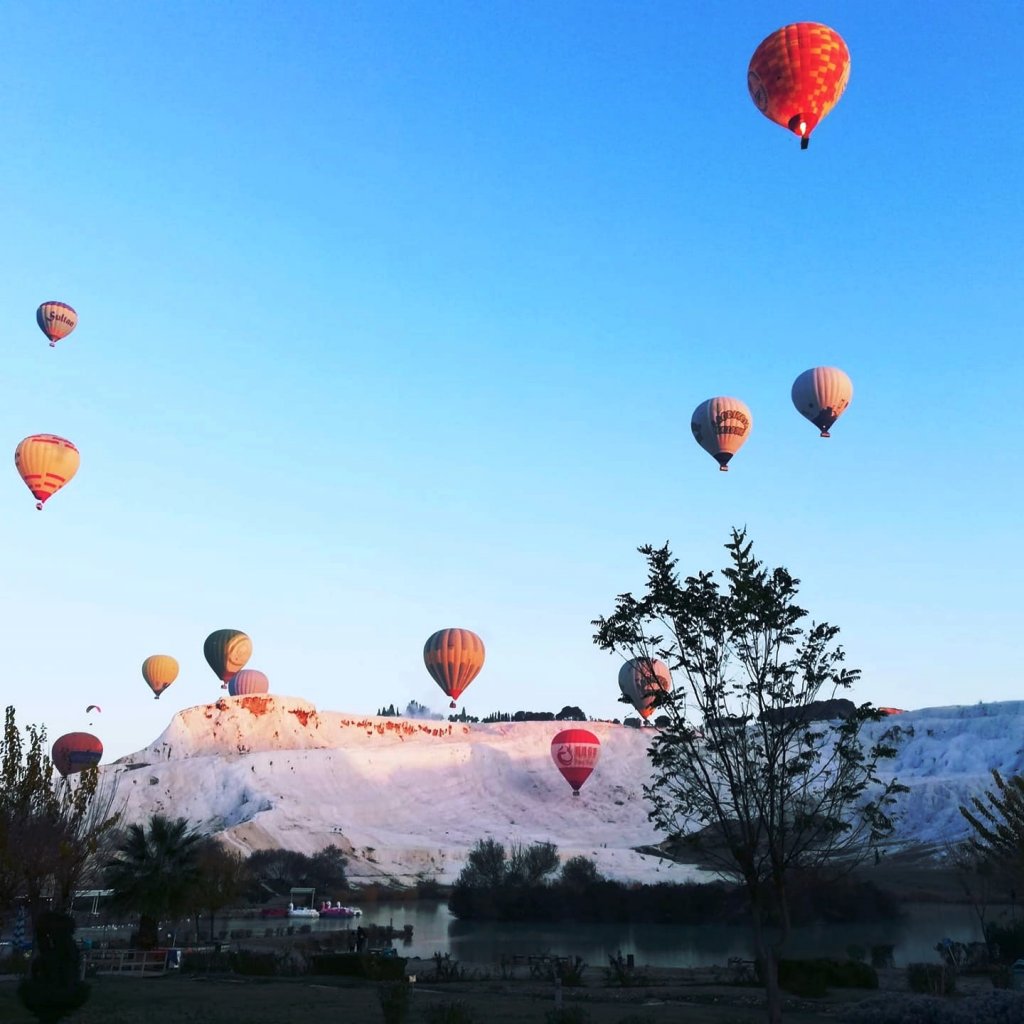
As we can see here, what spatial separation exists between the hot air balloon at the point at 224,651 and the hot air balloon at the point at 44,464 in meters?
66.7

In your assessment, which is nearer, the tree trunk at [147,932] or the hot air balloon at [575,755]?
the tree trunk at [147,932]

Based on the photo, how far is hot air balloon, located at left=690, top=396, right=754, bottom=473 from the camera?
2133 inches

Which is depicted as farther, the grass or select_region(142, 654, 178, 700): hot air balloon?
select_region(142, 654, 178, 700): hot air balloon

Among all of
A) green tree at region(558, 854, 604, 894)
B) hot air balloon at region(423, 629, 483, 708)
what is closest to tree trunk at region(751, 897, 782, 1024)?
hot air balloon at region(423, 629, 483, 708)

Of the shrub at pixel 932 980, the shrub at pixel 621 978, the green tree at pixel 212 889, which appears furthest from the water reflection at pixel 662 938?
the shrub at pixel 932 980

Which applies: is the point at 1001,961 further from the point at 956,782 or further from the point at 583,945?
the point at 956,782

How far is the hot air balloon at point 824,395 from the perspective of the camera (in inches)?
2061

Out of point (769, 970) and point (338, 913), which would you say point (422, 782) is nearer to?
point (338, 913)

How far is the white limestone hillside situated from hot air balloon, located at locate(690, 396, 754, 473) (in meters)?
61.8

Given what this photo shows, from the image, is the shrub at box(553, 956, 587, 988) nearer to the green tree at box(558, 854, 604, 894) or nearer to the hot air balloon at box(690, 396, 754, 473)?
the hot air balloon at box(690, 396, 754, 473)

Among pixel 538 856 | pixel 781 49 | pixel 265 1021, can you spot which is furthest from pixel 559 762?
pixel 265 1021

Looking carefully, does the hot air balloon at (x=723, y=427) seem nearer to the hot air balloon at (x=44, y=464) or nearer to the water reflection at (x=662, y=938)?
the water reflection at (x=662, y=938)

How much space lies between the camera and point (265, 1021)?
2028 centimetres

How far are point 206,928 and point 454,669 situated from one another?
26256 millimetres
